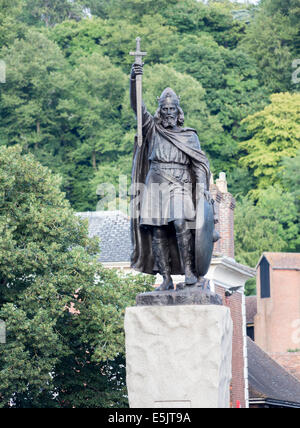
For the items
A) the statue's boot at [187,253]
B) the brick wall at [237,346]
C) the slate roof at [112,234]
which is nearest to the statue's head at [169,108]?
the statue's boot at [187,253]

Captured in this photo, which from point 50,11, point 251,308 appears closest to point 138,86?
point 251,308

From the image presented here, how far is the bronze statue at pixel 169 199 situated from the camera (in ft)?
47.8

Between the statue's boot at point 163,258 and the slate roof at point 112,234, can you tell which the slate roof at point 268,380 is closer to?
the slate roof at point 112,234

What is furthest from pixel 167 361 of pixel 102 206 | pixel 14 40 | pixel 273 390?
pixel 14 40

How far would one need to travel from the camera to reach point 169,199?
14711 mm

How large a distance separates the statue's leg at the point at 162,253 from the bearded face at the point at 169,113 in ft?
5.35

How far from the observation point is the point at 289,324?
6353 cm

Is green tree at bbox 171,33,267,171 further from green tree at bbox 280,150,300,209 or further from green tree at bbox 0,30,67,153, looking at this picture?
green tree at bbox 0,30,67,153

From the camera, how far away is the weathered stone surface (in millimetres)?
14180

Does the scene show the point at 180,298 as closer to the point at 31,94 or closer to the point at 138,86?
the point at 138,86

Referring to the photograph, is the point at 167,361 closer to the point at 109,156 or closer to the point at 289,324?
the point at 289,324

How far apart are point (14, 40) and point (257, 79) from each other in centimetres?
1892

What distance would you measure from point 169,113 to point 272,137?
57339mm
